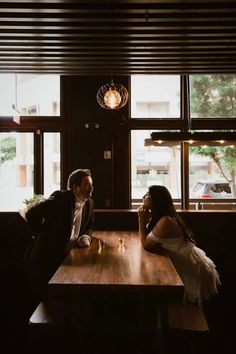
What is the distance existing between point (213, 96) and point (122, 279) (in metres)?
5.05

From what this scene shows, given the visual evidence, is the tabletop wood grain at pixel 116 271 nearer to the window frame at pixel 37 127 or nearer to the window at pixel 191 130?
the window at pixel 191 130

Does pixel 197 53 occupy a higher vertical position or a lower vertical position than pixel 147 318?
higher

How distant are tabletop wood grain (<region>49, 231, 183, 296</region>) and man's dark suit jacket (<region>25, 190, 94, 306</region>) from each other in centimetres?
14

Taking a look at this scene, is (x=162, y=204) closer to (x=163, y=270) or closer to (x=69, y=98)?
(x=163, y=270)

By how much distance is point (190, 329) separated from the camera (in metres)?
1.99

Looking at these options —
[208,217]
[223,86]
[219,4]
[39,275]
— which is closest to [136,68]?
[219,4]

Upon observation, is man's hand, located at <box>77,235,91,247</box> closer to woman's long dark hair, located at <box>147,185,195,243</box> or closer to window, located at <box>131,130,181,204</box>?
woman's long dark hair, located at <box>147,185,195,243</box>

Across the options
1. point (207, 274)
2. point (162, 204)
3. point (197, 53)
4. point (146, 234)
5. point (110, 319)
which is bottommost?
point (110, 319)

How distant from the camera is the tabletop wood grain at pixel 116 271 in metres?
1.84

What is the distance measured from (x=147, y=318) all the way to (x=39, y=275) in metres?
0.86

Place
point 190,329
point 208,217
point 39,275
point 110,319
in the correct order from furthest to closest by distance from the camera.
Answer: point 208,217 < point 39,275 < point 110,319 < point 190,329

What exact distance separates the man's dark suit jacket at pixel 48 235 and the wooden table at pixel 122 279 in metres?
0.14

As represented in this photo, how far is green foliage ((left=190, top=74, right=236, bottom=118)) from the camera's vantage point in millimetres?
6117

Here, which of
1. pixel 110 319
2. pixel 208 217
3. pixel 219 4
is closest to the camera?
pixel 110 319
